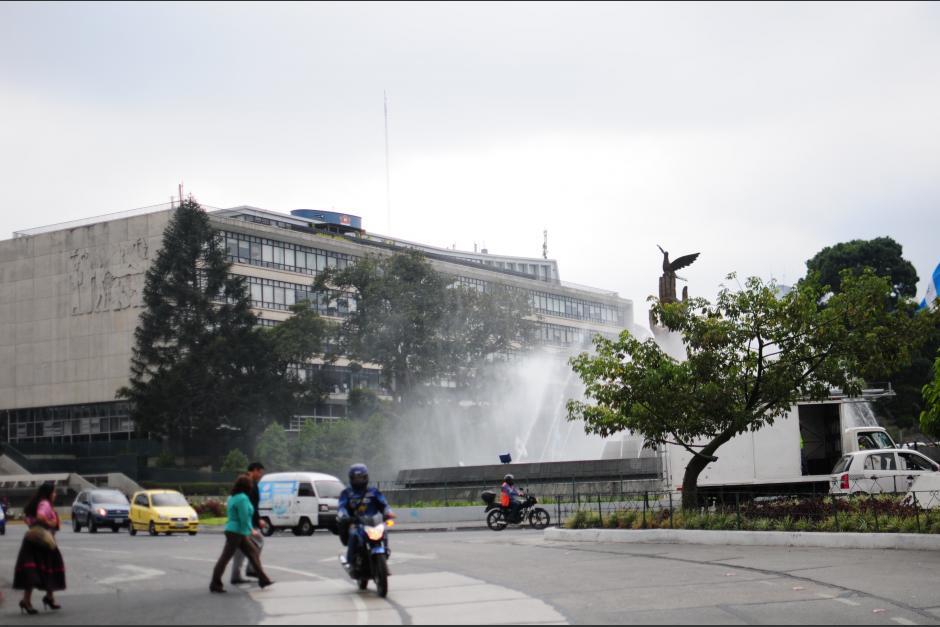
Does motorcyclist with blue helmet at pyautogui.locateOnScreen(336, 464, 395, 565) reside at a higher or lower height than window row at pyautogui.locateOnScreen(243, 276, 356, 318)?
lower

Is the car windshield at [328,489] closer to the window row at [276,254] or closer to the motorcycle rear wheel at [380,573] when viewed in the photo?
the motorcycle rear wheel at [380,573]

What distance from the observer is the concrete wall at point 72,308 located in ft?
275

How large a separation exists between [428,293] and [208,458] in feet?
61.4

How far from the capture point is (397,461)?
72562 millimetres

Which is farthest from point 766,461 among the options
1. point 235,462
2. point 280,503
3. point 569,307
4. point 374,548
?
point 569,307

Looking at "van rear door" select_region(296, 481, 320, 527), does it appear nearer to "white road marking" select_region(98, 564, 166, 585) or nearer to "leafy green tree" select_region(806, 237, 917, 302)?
"white road marking" select_region(98, 564, 166, 585)

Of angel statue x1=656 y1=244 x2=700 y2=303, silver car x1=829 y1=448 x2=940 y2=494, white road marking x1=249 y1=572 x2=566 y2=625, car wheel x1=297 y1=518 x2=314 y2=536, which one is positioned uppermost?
angel statue x1=656 y1=244 x2=700 y2=303

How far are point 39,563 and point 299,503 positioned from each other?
18864mm

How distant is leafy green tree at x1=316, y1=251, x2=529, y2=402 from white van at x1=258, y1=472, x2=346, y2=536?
44.9 m

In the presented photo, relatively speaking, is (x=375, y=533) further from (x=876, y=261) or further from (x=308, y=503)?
(x=876, y=261)

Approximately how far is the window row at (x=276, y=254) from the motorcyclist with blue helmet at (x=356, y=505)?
69.8 m

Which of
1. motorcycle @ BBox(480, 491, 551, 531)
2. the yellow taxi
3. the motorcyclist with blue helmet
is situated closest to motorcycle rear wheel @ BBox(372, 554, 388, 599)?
the motorcyclist with blue helmet

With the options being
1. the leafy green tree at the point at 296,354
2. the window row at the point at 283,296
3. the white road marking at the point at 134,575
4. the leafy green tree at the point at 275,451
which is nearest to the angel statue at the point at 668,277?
the white road marking at the point at 134,575

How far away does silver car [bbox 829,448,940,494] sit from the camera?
27953 mm
